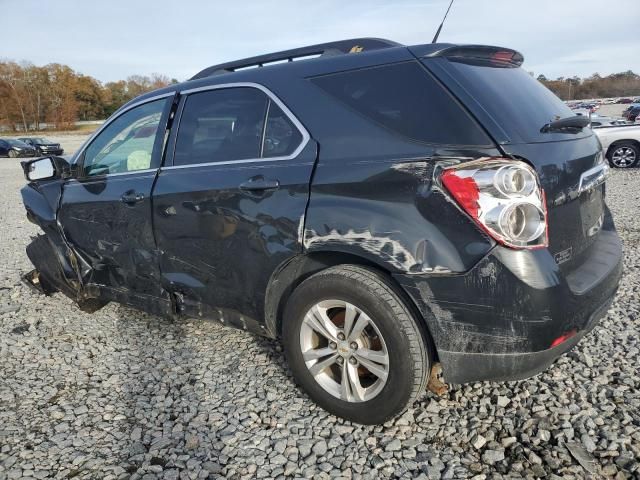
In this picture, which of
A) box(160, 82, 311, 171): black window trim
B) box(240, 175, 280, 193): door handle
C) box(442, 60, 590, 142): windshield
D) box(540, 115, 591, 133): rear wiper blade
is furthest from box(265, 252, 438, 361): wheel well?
box(540, 115, 591, 133): rear wiper blade

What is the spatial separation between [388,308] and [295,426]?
2.90 feet

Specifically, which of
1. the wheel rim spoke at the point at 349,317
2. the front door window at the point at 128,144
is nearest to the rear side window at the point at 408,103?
the wheel rim spoke at the point at 349,317

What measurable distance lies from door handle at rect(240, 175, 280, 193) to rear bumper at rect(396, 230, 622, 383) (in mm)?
828

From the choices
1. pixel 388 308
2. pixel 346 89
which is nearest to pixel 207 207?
pixel 346 89

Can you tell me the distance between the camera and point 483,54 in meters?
2.45

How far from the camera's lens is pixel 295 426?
8.24 ft

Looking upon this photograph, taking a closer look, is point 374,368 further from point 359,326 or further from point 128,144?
point 128,144

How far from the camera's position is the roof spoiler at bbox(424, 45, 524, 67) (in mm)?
2279

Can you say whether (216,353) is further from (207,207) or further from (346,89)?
(346,89)

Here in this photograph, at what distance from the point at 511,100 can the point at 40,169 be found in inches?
142

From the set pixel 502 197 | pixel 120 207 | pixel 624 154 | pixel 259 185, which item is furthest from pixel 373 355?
pixel 624 154

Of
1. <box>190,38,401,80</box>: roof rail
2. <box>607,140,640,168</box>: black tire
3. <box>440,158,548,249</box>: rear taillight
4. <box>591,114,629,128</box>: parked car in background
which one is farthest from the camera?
<box>591,114,629,128</box>: parked car in background

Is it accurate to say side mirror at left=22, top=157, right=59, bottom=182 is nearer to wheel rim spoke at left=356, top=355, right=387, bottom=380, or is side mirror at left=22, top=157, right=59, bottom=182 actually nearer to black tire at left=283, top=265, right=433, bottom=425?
black tire at left=283, top=265, right=433, bottom=425

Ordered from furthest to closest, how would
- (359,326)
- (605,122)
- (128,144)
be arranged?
1. (605,122)
2. (128,144)
3. (359,326)
